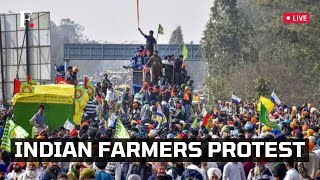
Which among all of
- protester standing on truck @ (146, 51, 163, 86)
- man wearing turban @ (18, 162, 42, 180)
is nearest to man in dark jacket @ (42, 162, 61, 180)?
man wearing turban @ (18, 162, 42, 180)

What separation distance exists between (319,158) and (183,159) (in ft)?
7.74

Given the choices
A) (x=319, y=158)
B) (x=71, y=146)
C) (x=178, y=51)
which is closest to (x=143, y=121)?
(x=71, y=146)

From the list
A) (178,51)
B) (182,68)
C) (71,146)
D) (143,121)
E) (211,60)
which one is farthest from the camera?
(178,51)

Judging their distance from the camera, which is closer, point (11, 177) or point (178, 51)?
point (11, 177)

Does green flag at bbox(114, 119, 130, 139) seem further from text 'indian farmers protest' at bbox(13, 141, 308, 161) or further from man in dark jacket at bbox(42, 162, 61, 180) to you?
man in dark jacket at bbox(42, 162, 61, 180)

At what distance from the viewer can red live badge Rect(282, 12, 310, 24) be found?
69125mm

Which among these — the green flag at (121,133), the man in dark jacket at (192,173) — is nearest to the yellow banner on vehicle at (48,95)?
the green flag at (121,133)

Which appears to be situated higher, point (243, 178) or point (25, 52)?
point (25, 52)

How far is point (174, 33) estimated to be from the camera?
496 ft

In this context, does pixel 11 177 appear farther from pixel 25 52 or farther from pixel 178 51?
pixel 178 51

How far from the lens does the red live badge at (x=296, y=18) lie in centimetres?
6912

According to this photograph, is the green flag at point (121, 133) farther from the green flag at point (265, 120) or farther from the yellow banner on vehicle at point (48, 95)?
the yellow banner on vehicle at point (48, 95)

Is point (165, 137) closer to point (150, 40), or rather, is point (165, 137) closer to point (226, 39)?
point (150, 40)

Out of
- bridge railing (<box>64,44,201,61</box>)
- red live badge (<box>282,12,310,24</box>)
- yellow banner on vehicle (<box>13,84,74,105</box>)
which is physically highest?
red live badge (<box>282,12,310,24</box>)
